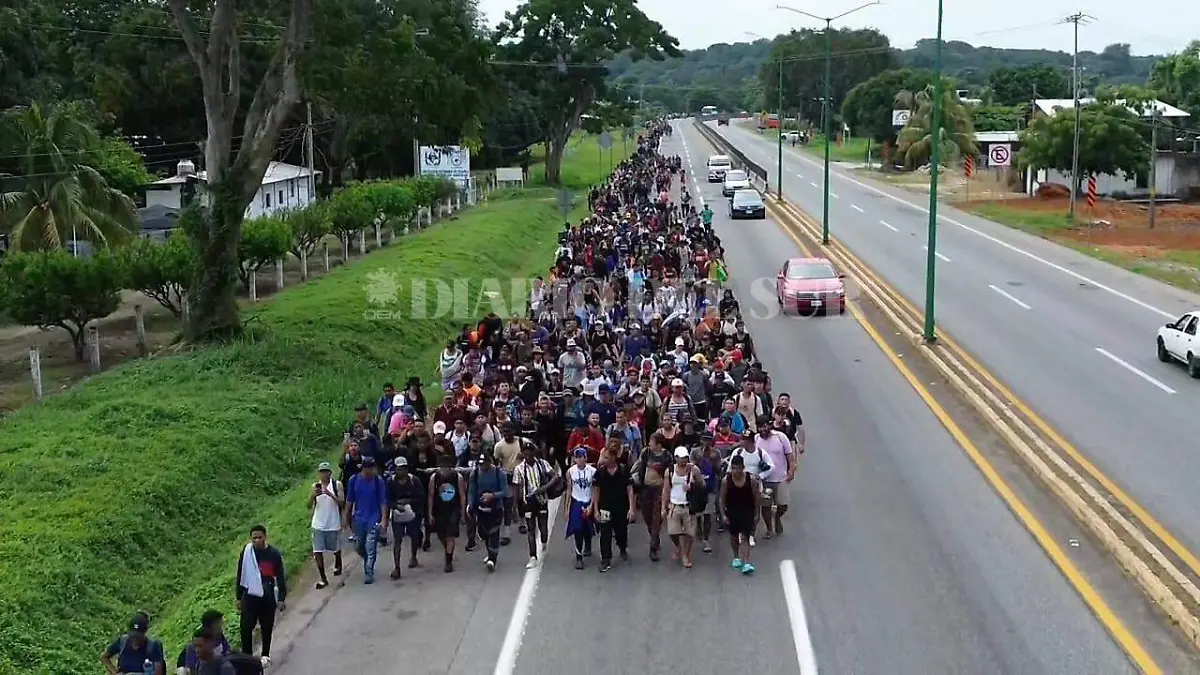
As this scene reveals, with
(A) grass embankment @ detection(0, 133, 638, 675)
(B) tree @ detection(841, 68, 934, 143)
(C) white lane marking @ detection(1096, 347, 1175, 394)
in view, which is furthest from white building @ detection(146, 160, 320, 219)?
(B) tree @ detection(841, 68, 934, 143)

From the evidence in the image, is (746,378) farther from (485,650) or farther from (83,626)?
(83,626)

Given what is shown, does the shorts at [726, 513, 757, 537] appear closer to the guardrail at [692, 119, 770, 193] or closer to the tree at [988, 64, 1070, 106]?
the guardrail at [692, 119, 770, 193]

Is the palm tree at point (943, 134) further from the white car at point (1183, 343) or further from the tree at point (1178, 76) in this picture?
the white car at point (1183, 343)

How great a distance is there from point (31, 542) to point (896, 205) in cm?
5065

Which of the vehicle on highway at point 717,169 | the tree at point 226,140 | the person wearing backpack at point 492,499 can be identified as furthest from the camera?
the vehicle on highway at point 717,169

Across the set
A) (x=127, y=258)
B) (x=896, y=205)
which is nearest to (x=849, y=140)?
(x=896, y=205)

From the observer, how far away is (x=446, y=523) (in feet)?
40.3

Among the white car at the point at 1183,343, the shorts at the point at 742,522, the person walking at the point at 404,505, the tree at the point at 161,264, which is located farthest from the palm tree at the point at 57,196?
the white car at the point at 1183,343

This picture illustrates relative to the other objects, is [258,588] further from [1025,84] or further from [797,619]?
[1025,84]

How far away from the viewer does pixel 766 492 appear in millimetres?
12805

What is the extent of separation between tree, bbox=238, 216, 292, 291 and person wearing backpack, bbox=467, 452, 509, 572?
17110 millimetres

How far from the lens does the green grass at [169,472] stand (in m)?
11.3

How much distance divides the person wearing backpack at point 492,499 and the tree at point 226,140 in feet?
Answer: 37.3

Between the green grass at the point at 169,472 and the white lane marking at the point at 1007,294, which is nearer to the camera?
the green grass at the point at 169,472
